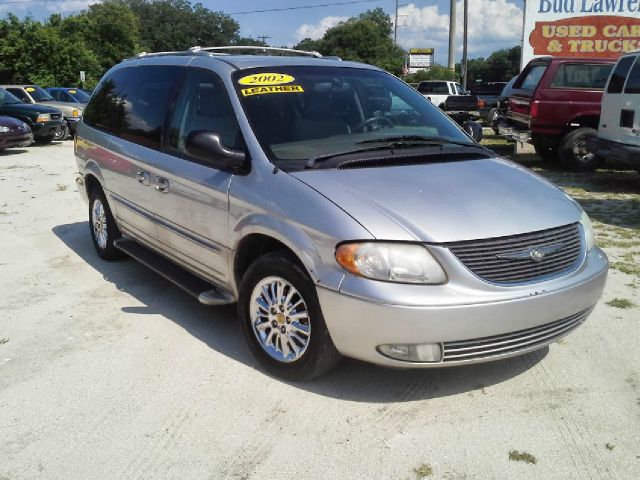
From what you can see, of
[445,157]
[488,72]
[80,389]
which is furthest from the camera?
[488,72]

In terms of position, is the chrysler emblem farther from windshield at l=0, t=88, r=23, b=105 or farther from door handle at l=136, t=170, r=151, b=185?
windshield at l=0, t=88, r=23, b=105

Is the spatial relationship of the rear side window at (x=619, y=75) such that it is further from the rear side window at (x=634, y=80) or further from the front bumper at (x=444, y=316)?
the front bumper at (x=444, y=316)

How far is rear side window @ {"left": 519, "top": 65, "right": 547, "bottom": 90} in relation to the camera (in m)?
13.0

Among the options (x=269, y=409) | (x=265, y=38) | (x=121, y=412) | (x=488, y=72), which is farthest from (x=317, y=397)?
(x=488, y=72)

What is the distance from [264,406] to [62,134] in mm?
16859

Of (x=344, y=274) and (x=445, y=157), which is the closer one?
(x=344, y=274)

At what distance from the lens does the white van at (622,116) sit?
9391 millimetres

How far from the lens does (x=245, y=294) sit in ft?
12.7

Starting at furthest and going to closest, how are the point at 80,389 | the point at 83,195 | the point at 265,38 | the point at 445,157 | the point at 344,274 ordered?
the point at 265,38
the point at 83,195
the point at 445,157
the point at 80,389
the point at 344,274

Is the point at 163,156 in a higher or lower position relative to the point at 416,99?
lower

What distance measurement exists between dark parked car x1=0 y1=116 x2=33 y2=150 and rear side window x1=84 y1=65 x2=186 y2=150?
994 cm

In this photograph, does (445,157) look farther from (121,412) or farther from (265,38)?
(265,38)

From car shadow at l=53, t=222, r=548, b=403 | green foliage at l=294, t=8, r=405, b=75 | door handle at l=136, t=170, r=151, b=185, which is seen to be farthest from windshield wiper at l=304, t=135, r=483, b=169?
green foliage at l=294, t=8, r=405, b=75

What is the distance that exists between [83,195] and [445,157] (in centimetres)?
399
